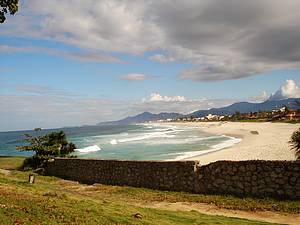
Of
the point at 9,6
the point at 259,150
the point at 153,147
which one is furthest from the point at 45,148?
the point at 153,147

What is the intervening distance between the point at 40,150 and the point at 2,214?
1860 cm

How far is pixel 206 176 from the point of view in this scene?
14.7m

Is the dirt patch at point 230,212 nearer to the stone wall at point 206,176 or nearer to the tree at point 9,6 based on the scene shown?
the stone wall at point 206,176

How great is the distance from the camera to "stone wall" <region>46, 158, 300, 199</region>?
41.6 ft

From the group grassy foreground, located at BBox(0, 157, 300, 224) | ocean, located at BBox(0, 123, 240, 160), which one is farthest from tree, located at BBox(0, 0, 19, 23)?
ocean, located at BBox(0, 123, 240, 160)

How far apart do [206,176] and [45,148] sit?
14.9m

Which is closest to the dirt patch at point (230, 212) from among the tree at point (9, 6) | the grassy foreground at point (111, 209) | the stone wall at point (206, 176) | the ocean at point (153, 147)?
the grassy foreground at point (111, 209)

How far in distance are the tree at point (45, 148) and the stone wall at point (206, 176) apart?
6270 millimetres

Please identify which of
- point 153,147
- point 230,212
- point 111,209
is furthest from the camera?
point 153,147

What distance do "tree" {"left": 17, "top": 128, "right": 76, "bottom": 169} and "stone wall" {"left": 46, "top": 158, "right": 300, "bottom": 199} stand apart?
627cm

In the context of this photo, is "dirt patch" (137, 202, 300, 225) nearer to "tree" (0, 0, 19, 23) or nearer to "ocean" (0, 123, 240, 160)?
"tree" (0, 0, 19, 23)

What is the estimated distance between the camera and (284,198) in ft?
40.9

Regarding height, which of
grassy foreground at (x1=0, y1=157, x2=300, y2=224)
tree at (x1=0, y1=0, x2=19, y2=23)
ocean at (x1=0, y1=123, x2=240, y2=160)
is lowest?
ocean at (x1=0, y1=123, x2=240, y2=160)

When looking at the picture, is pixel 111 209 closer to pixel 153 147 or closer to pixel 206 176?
pixel 206 176
